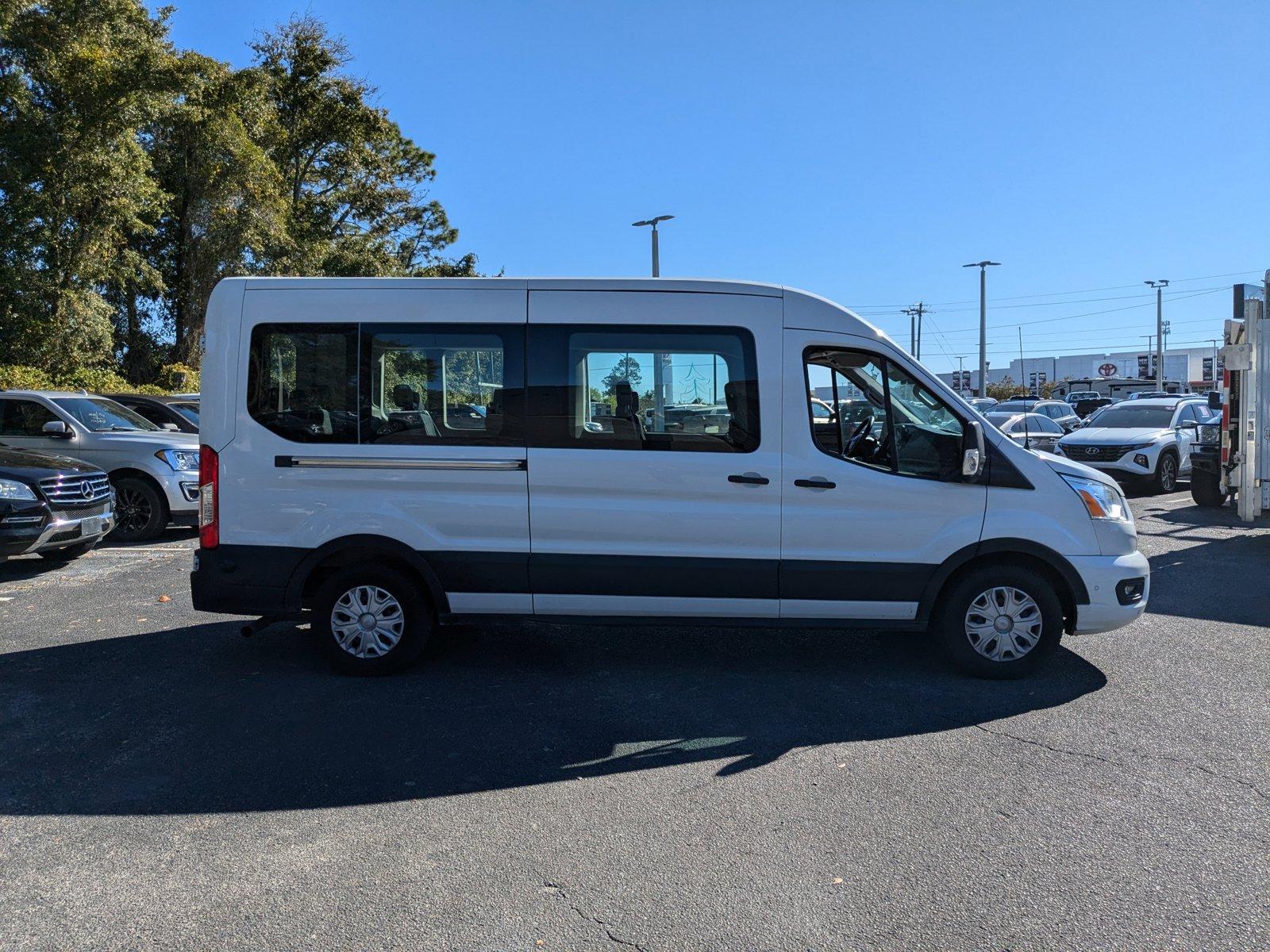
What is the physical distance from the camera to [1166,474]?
54.3 ft

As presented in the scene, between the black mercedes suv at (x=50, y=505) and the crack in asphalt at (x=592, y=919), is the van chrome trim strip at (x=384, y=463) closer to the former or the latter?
the crack in asphalt at (x=592, y=919)

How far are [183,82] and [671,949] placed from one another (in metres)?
23.2

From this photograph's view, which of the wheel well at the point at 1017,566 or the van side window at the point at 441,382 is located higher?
the van side window at the point at 441,382

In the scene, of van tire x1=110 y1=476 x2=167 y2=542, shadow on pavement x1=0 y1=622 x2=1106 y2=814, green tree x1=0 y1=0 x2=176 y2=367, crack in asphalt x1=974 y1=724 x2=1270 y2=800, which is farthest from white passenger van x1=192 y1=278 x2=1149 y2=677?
green tree x1=0 y1=0 x2=176 y2=367

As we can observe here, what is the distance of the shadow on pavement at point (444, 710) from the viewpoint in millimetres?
4344

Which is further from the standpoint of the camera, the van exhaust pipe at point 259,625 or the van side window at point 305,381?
the van exhaust pipe at point 259,625

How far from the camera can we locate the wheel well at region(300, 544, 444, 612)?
575 centimetres

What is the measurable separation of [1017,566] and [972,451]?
0.76 m

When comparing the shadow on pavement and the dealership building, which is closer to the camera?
the shadow on pavement

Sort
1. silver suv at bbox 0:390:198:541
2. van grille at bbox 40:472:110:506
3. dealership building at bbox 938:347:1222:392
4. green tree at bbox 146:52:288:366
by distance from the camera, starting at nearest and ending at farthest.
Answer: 1. van grille at bbox 40:472:110:506
2. silver suv at bbox 0:390:198:541
3. green tree at bbox 146:52:288:366
4. dealership building at bbox 938:347:1222:392

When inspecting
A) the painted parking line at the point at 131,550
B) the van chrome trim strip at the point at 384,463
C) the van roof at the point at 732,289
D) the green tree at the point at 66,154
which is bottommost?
the painted parking line at the point at 131,550

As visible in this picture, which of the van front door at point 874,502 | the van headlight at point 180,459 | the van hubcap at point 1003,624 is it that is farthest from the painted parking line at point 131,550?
the van hubcap at point 1003,624

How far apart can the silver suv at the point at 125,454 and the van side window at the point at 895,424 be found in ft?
27.0

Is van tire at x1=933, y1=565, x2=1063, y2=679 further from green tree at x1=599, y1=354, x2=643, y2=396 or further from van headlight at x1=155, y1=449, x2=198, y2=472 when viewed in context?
van headlight at x1=155, y1=449, x2=198, y2=472
